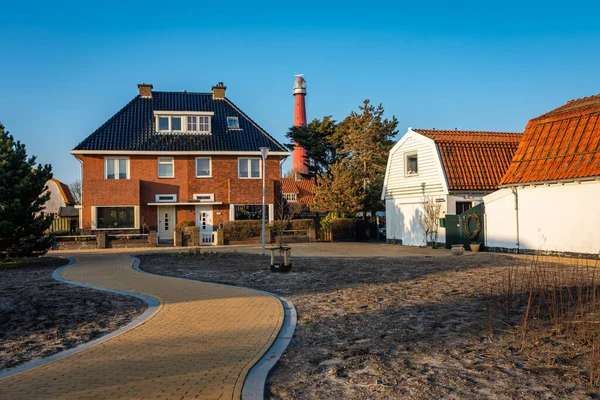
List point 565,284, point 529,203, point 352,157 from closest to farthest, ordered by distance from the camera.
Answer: point 565,284
point 529,203
point 352,157

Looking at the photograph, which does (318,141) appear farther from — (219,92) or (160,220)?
(160,220)

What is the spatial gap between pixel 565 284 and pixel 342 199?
22481 millimetres

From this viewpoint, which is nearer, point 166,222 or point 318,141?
point 166,222

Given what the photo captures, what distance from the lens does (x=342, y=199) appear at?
110 feet

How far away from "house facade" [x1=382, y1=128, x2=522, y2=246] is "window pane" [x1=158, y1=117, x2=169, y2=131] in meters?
15.2

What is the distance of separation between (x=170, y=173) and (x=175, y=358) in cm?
2872

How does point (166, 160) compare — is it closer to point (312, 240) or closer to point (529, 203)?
point (312, 240)

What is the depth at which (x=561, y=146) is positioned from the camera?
65.2ft

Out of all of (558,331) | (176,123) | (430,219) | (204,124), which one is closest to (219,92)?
Result: (204,124)

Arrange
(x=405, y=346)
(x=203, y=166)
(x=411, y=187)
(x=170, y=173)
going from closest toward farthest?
(x=405, y=346) → (x=411, y=187) → (x=170, y=173) → (x=203, y=166)

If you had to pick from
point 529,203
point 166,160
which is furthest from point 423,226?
point 166,160

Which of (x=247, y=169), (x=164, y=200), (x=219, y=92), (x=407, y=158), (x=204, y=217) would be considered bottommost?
(x=204, y=217)

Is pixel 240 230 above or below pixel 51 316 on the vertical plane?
above

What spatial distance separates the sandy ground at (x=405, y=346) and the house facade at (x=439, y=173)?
35.7 feet
